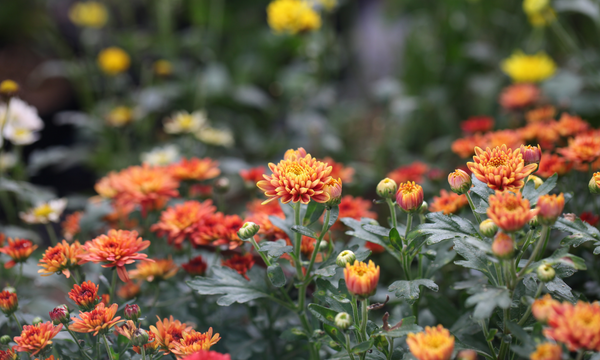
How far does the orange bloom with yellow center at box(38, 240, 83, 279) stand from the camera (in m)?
0.85

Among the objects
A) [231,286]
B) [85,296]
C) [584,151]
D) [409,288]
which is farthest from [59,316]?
[584,151]

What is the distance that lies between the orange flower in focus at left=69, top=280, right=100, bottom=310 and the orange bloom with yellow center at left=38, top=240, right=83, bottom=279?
0.07 meters

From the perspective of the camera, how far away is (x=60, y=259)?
33.6 inches

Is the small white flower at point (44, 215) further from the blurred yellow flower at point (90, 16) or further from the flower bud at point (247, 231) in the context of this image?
the blurred yellow flower at point (90, 16)

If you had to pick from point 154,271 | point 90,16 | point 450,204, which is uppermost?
point 90,16

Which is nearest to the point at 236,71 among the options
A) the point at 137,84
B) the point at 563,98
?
the point at 137,84

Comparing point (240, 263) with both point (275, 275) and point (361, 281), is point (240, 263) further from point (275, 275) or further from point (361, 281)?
point (361, 281)

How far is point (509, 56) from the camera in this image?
2352mm

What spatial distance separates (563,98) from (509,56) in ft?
1.97

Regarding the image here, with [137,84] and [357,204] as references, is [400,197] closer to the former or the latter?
[357,204]

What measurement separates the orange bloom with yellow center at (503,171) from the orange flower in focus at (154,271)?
2.30 feet

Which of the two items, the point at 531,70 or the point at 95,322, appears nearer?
the point at 95,322

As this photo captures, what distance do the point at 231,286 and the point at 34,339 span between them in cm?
34

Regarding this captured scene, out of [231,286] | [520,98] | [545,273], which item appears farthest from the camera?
[520,98]
